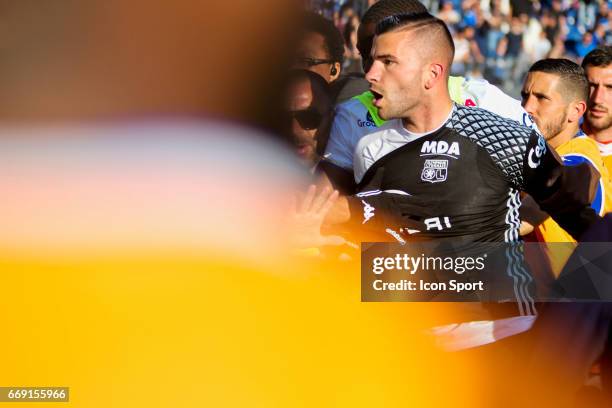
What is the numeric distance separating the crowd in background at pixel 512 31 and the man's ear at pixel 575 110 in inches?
7.1

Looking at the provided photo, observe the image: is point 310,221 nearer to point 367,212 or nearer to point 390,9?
point 367,212

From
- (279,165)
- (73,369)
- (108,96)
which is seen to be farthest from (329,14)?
(73,369)

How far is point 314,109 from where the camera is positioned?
139 inches

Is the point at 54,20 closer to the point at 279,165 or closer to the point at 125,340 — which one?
the point at 279,165

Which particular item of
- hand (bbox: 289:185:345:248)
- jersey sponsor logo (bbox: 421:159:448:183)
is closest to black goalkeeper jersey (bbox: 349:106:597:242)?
jersey sponsor logo (bbox: 421:159:448:183)

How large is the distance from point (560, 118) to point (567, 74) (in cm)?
16

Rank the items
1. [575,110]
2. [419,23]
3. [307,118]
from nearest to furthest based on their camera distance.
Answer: [419,23] < [307,118] < [575,110]

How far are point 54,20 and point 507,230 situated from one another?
1721 mm

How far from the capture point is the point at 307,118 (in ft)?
11.5


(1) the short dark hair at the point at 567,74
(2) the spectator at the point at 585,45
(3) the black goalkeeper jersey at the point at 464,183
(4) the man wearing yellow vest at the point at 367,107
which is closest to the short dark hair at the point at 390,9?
(4) the man wearing yellow vest at the point at 367,107

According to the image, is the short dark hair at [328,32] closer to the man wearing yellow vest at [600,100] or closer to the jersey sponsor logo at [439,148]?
the jersey sponsor logo at [439,148]

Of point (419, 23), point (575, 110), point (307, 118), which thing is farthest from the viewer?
point (575, 110)

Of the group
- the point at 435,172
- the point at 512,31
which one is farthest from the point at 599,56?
the point at 435,172

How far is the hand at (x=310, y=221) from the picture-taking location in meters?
3.44
